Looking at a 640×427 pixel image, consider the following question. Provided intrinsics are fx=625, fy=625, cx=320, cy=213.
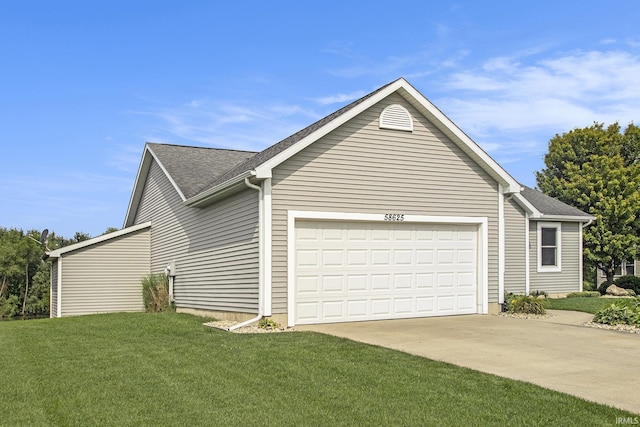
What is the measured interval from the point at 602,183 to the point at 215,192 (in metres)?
21.7

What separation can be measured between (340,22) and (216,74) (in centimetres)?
390

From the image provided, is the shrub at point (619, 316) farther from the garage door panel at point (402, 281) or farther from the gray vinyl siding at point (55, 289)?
the gray vinyl siding at point (55, 289)

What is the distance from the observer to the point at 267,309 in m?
12.9

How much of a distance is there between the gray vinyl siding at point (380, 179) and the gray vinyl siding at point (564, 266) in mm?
6908

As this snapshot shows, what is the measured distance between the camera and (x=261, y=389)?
7.12 m

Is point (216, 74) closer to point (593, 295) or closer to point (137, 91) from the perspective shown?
point (137, 91)

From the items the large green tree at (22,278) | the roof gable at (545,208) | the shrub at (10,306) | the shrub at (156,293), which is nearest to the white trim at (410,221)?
the roof gable at (545,208)

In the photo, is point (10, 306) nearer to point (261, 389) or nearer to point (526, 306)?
point (526, 306)

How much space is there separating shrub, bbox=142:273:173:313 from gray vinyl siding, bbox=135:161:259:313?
0.44m

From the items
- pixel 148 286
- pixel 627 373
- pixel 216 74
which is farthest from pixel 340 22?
pixel 148 286

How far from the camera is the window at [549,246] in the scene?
72.5ft

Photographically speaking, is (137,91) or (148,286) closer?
(137,91)

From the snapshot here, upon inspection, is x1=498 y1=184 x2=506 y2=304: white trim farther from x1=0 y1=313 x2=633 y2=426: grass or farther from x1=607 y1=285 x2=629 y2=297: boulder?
x1=607 y1=285 x2=629 y2=297: boulder

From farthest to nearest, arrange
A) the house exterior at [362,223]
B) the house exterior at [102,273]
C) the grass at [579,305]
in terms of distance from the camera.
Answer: the house exterior at [102,273], the grass at [579,305], the house exterior at [362,223]
